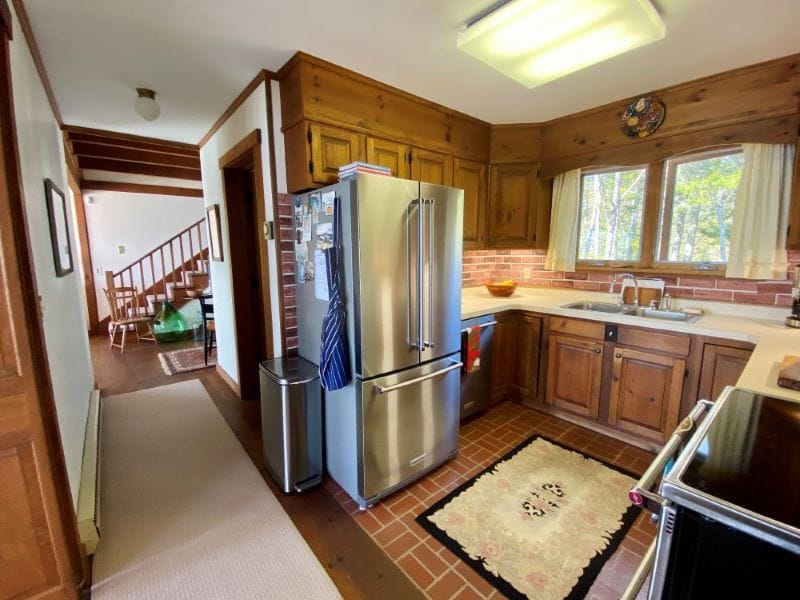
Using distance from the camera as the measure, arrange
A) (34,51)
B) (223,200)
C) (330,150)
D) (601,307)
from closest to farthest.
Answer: (34,51) → (330,150) → (601,307) → (223,200)

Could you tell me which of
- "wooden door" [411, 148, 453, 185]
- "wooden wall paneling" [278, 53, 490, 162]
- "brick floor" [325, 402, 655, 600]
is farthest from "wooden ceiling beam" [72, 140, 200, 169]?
"brick floor" [325, 402, 655, 600]

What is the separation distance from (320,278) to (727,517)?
70.4 inches

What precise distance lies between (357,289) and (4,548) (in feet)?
5.23

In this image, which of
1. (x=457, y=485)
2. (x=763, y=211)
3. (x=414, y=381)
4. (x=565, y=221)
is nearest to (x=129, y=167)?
(x=414, y=381)

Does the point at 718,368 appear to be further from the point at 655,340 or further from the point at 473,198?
the point at 473,198

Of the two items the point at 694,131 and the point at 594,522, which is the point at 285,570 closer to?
the point at 594,522

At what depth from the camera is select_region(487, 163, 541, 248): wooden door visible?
3166mm

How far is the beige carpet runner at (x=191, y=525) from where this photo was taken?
1466 mm

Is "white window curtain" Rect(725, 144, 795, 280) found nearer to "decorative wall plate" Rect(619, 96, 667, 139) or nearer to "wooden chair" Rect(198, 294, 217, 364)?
"decorative wall plate" Rect(619, 96, 667, 139)

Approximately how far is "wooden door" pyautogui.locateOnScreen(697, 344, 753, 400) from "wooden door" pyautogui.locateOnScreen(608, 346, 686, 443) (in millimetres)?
106

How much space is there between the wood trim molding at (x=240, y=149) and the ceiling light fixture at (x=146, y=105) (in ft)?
1.66

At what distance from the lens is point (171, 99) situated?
2.55 meters

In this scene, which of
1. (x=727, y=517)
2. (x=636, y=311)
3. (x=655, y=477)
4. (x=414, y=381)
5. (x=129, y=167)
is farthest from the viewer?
(x=129, y=167)

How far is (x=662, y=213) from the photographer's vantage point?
268 centimetres
